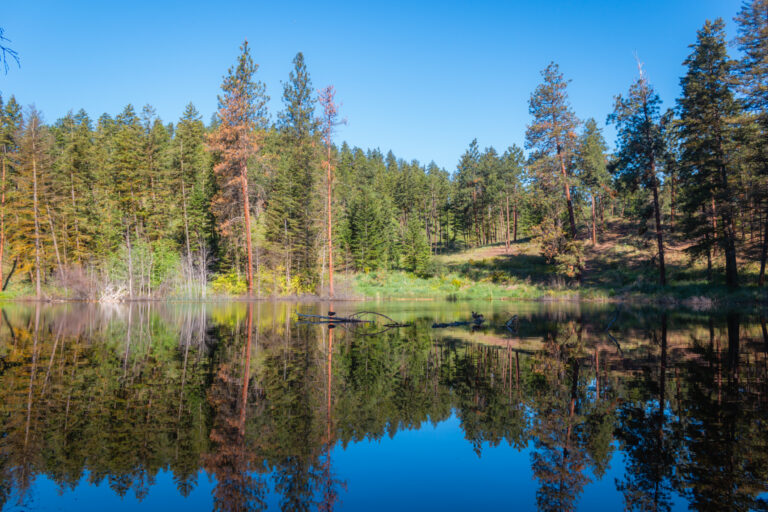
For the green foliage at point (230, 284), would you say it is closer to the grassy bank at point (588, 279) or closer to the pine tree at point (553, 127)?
the grassy bank at point (588, 279)

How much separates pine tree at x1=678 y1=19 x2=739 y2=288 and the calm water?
20814mm

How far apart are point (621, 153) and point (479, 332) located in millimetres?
27170

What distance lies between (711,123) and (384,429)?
33.0m

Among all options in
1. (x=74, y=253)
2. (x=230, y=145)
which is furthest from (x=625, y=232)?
(x=74, y=253)

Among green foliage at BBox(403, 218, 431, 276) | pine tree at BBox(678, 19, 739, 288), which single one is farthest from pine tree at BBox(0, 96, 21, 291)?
pine tree at BBox(678, 19, 739, 288)

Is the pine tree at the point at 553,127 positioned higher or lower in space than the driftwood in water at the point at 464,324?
higher

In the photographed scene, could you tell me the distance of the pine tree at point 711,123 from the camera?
26406 millimetres

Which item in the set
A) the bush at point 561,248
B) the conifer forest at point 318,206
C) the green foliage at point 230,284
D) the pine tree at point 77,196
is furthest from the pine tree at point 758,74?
the pine tree at point 77,196

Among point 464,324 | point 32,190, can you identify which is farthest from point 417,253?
point 32,190

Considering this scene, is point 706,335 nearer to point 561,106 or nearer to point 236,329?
point 236,329

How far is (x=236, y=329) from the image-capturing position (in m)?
15.6

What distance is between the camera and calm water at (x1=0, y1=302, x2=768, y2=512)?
3945mm

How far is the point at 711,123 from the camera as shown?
27.6 metres

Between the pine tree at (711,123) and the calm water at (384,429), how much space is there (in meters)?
20.8
